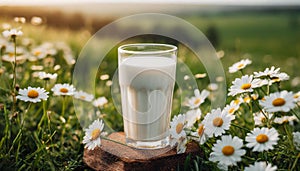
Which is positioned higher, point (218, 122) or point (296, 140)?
point (218, 122)

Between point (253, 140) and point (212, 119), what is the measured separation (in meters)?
0.21

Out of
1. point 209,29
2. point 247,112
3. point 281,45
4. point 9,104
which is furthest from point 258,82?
point 281,45

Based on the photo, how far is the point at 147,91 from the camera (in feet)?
5.74

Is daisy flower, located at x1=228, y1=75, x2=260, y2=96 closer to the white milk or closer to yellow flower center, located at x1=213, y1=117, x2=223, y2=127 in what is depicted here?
yellow flower center, located at x1=213, y1=117, x2=223, y2=127

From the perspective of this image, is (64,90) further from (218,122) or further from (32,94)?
(218,122)

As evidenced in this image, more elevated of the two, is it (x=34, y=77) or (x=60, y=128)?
(x=34, y=77)

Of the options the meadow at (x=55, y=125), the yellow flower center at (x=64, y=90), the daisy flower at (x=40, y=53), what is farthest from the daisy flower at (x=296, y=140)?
the daisy flower at (x=40, y=53)

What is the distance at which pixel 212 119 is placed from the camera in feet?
5.78

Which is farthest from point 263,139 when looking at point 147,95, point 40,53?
point 40,53

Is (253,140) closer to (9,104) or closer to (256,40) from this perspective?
(9,104)

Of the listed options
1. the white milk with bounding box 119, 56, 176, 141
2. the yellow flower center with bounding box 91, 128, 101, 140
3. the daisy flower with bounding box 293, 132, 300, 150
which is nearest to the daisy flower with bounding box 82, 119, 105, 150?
the yellow flower center with bounding box 91, 128, 101, 140

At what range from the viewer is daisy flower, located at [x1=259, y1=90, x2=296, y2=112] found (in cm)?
159

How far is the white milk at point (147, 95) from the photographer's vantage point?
171 cm

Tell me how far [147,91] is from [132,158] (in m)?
0.28
